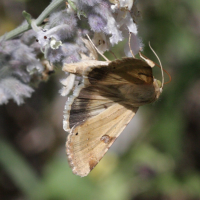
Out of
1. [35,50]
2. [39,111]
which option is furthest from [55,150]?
[35,50]

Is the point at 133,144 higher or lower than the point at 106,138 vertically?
lower

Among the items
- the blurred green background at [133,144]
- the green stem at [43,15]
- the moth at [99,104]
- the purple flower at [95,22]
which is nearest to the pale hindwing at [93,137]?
the moth at [99,104]

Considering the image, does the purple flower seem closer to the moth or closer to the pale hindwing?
the moth

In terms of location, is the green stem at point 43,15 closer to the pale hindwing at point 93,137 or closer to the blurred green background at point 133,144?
the pale hindwing at point 93,137

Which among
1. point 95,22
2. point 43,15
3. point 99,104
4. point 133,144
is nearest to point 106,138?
point 99,104

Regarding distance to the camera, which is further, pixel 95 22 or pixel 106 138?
pixel 106 138

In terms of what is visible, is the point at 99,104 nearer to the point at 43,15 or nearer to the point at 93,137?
the point at 93,137

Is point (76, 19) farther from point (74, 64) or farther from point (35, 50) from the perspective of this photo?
point (35, 50)

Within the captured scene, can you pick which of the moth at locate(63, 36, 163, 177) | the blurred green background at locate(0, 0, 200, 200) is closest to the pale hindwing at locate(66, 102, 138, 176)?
the moth at locate(63, 36, 163, 177)
